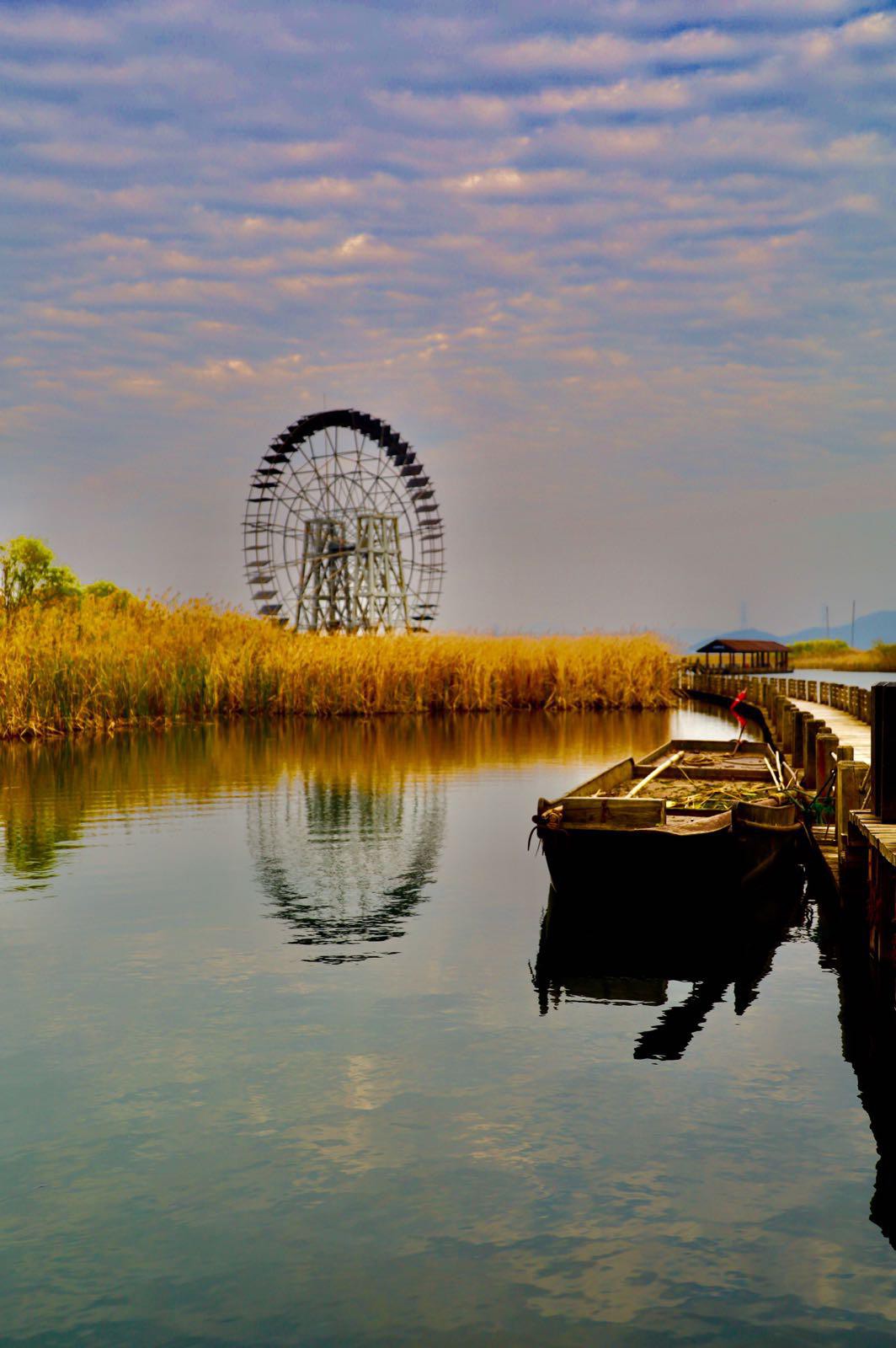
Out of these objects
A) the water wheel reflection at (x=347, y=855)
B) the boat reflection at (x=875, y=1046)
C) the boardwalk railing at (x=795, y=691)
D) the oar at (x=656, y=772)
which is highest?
the boardwalk railing at (x=795, y=691)

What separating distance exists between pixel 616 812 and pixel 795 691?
101 feet

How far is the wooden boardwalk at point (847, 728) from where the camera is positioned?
64.6ft

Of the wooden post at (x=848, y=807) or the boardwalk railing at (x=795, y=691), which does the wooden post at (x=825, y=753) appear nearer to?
the wooden post at (x=848, y=807)

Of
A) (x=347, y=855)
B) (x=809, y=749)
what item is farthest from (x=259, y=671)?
(x=347, y=855)

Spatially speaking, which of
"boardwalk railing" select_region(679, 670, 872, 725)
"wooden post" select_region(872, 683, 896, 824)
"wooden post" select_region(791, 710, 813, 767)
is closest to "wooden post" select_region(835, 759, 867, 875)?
"wooden post" select_region(872, 683, 896, 824)

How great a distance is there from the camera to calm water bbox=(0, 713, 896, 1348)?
484 centimetres

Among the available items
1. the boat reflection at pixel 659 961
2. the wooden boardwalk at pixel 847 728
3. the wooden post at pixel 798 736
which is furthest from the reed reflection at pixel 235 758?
the boat reflection at pixel 659 961

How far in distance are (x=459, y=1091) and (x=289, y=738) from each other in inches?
880

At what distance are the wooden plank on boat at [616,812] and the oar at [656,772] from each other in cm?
175

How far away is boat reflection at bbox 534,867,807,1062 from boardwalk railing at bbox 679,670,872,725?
38.5ft

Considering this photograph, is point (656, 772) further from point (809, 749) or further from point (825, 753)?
point (809, 749)

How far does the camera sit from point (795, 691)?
4000 cm

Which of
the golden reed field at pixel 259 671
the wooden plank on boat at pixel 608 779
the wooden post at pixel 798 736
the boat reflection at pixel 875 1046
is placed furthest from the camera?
the golden reed field at pixel 259 671

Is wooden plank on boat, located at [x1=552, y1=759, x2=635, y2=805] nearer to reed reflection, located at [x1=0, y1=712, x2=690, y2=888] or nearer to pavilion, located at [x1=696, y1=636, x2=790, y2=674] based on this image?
reed reflection, located at [x1=0, y1=712, x2=690, y2=888]
